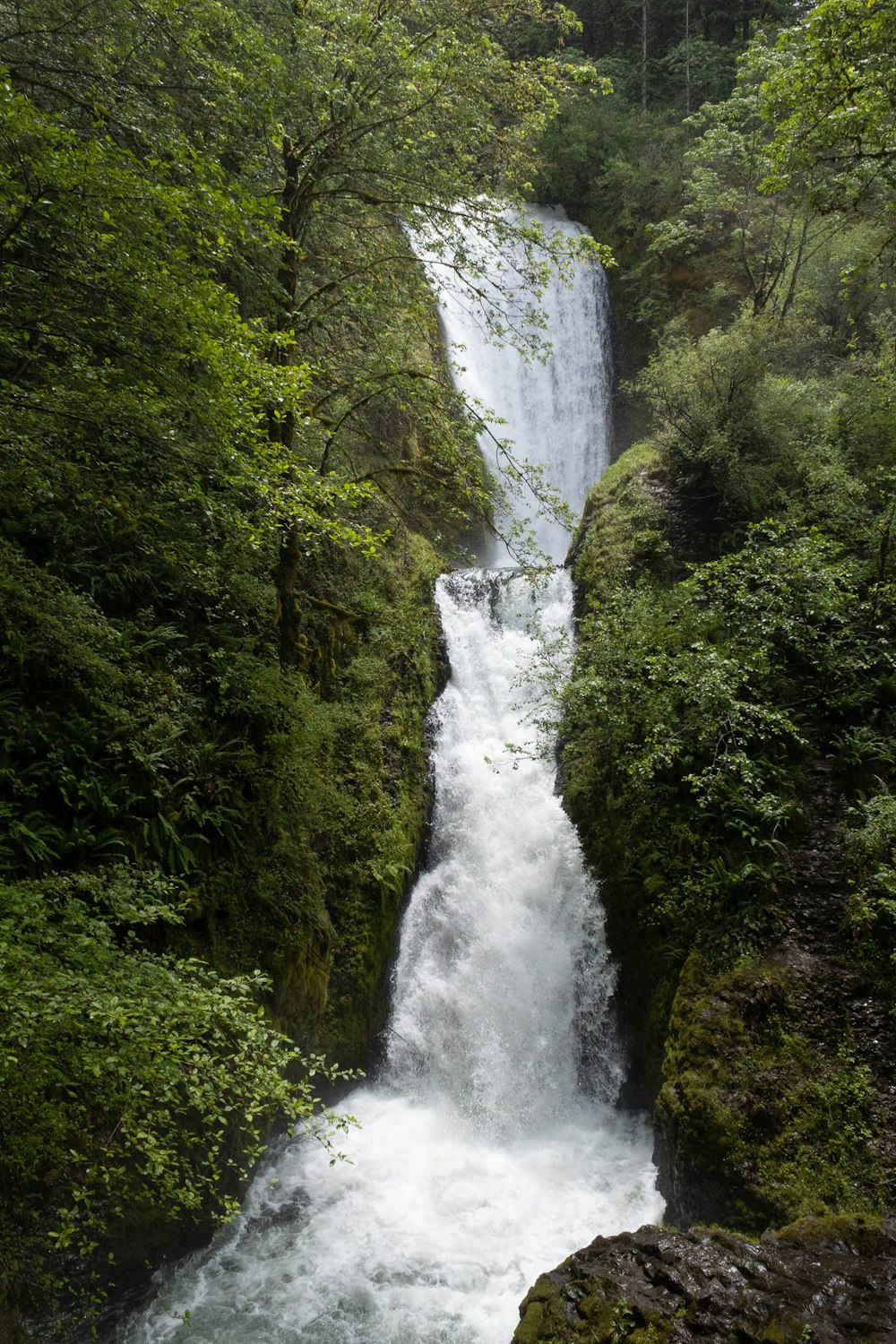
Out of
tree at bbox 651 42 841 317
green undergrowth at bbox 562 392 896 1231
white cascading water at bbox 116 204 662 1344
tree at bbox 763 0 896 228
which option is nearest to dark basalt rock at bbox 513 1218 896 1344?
green undergrowth at bbox 562 392 896 1231

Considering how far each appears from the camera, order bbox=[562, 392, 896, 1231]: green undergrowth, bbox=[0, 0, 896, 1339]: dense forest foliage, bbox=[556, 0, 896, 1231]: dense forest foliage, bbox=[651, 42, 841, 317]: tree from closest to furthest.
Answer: bbox=[0, 0, 896, 1339]: dense forest foliage, bbox=[562, 392, 896, 1231]: green undergrowth, bbox=[556, 0, 896, 1231]: dense forest foliage, bbox=[651, 42, 841, 317]: tree

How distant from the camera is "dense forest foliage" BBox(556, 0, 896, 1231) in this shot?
5777 millimetres

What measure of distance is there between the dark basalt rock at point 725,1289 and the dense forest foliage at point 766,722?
734 mm

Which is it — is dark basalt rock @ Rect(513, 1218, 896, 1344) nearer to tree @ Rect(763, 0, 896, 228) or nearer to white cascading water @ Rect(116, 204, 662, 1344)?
white cascading water @ Rect(116, 204, 662, 1344)

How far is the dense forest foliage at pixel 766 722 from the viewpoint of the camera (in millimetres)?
5777

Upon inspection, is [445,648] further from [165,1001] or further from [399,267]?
[165,1001]

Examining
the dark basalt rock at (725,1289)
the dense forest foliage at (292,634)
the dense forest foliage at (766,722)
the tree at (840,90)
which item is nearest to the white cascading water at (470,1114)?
the dense forest foliage at (292,634)

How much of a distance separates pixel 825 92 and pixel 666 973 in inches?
343

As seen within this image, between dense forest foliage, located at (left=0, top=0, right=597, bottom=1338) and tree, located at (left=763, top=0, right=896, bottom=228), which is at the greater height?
tree, located at (left=763, top=0, right=896, bottom=228)

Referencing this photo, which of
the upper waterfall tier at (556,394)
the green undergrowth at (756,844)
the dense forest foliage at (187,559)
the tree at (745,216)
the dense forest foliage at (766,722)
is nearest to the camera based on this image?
the dense forest foliage at (187,559)

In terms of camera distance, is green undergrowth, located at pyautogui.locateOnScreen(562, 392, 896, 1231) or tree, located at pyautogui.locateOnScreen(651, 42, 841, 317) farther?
tree, located at pyautogui.locateOnScreen(651, 42, 841, 317)

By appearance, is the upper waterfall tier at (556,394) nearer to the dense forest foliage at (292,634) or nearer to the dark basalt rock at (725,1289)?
the dense forest foliage at (292,634)

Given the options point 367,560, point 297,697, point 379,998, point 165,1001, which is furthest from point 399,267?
point 379,998

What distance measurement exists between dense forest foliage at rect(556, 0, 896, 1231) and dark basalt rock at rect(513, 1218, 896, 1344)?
73cm
